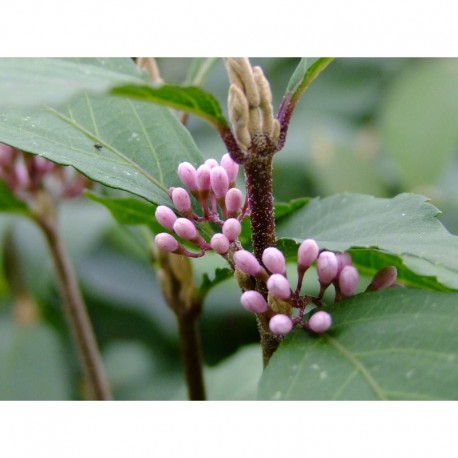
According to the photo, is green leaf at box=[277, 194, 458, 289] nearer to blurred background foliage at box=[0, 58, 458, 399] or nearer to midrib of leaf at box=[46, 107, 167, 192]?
midrib of leaf at box=[46, 107, 167, 192]

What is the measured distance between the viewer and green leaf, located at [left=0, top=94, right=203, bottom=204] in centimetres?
115

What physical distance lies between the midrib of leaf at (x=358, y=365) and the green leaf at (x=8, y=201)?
3.83 feet

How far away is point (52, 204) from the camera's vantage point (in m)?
2.05

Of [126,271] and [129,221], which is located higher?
[129,221]

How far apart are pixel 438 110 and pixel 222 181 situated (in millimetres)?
2326

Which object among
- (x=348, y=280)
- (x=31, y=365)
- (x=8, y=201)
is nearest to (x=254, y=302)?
(x=348, y=280)

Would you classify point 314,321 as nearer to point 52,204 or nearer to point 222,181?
point 222,181

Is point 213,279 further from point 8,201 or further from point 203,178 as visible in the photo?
point 8,201

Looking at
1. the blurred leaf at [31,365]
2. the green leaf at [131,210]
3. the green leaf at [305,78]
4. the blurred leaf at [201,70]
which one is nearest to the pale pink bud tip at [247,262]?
the green leaf at [305,78]

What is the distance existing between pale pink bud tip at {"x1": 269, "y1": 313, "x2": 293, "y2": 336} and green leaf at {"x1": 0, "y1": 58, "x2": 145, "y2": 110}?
0.37m

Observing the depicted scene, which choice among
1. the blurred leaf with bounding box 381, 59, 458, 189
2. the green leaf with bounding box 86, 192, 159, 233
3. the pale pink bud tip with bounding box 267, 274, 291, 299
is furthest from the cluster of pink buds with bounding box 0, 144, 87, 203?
the blurred leaf with bounding box 381, 59, 458, 189

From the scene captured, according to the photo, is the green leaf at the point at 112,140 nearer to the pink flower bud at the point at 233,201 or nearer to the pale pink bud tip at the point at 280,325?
the pink flower bud at the point at 233,201
